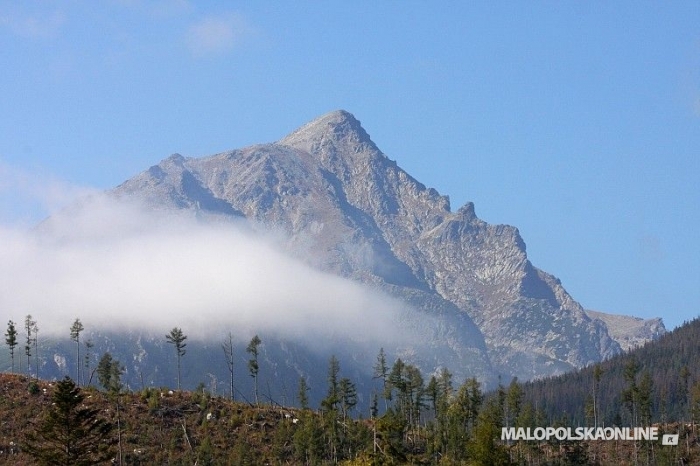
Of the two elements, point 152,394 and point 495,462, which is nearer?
point 495,462

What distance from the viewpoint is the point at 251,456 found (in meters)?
162

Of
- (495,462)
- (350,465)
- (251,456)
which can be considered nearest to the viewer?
(350,465)

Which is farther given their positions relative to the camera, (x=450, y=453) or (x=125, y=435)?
(x=450, y=453)

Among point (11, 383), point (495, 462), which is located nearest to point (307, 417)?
point (11, 383)

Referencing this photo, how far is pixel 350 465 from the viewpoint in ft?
287

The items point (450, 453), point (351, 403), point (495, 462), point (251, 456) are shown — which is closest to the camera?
point (495, 462)

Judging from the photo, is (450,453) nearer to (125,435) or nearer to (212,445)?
(212,445)

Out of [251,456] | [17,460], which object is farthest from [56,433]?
[251,456]

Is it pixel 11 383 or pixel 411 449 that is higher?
pixel 11 383

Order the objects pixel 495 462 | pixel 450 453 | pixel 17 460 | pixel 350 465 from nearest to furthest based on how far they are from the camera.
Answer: pixel 350 465, pixel 495 462, pixel 17 460, pixel 450 453

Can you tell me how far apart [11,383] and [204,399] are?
32.9 metres

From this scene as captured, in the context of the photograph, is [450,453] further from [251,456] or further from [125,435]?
[125,435]

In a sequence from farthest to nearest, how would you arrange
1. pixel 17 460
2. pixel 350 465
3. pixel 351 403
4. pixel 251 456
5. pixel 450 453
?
pixel 351 403
pixel 450 453
pixel 251 456
pixel 17 460
pixel 350 465

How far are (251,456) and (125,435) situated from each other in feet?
67.4
